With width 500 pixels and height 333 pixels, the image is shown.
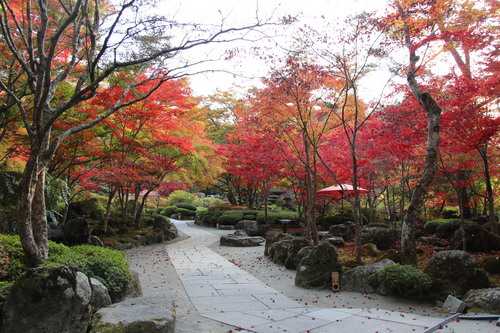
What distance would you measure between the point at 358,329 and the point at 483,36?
574cm

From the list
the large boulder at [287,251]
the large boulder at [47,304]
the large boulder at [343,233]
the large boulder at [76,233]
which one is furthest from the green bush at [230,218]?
the large boulder at [47,304]

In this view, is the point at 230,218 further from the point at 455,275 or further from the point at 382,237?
the point at 455,275

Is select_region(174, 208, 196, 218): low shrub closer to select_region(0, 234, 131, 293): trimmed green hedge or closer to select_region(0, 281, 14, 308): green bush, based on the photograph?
select_region(0, 234, 131, 293): trimmed green hedge

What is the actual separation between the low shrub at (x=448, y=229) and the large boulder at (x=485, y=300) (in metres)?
5.98

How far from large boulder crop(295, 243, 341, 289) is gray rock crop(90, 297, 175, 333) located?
3067 mm

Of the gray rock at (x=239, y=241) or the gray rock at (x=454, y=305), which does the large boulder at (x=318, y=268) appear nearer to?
the gray rock at (x=454, y=305)

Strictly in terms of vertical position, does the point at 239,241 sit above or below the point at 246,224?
below

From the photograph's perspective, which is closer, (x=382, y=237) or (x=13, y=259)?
(x=13, y=259)

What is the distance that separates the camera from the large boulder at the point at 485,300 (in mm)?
4109

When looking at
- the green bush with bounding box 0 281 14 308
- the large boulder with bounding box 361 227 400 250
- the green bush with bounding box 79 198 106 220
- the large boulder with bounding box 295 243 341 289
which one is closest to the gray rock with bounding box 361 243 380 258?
the large boulder with bounding box 361 227 400 250

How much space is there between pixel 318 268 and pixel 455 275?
7.04 ft

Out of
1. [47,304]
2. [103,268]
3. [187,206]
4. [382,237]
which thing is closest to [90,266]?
[103,268]

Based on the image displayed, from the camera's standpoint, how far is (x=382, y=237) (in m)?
9.59

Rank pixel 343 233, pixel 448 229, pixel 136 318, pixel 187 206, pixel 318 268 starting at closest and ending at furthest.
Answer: pixel 136 318, pixel 318 268, pixel 448 229, pixel 343 233, pixel 187 206
